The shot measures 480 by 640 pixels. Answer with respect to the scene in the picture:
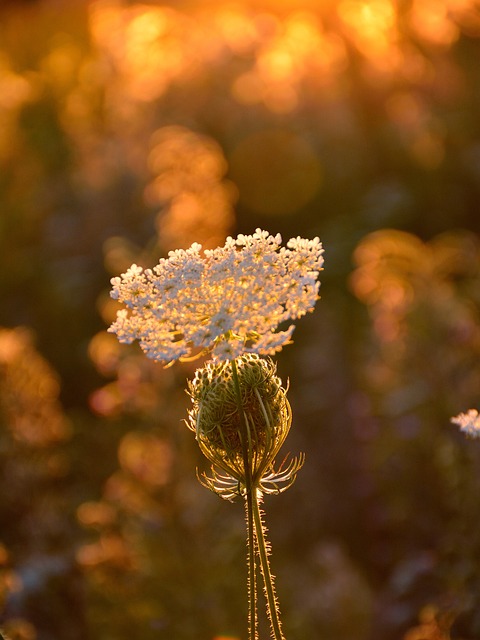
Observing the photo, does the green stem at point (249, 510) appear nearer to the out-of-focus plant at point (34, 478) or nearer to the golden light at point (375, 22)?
the out-of-focus plant at point (34, 478)

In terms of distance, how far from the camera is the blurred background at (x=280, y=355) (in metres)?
4.31

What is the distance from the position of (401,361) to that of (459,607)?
182 centimetres

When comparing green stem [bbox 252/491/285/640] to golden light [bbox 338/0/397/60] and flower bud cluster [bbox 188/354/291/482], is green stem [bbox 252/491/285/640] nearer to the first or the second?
flower bud cluster [bbox 188/354/291/482]

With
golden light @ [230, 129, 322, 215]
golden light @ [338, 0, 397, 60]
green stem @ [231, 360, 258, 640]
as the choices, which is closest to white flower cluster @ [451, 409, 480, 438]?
green stem @ [231, 360, 258, 640]

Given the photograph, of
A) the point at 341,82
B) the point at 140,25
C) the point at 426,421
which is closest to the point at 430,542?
the point at 426,421

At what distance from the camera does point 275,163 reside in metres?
11.2

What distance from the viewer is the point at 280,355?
26.5 ft

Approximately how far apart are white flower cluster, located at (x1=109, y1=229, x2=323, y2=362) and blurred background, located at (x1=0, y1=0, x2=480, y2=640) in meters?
0.22

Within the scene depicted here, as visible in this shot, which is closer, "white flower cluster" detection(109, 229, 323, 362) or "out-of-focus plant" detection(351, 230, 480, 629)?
"white flower cluster" detection(109, 229, 323, 362)

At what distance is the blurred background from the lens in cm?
431

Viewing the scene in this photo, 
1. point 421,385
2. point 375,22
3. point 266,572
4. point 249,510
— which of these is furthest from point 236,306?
point 375,22

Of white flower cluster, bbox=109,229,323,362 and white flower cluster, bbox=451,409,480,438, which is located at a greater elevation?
white flower cluster, bbox=109,229,323,362

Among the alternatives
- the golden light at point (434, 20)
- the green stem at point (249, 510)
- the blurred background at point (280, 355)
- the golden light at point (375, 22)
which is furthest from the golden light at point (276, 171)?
the green stem at point (249, 510)

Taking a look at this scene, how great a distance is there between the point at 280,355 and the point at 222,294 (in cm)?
634
